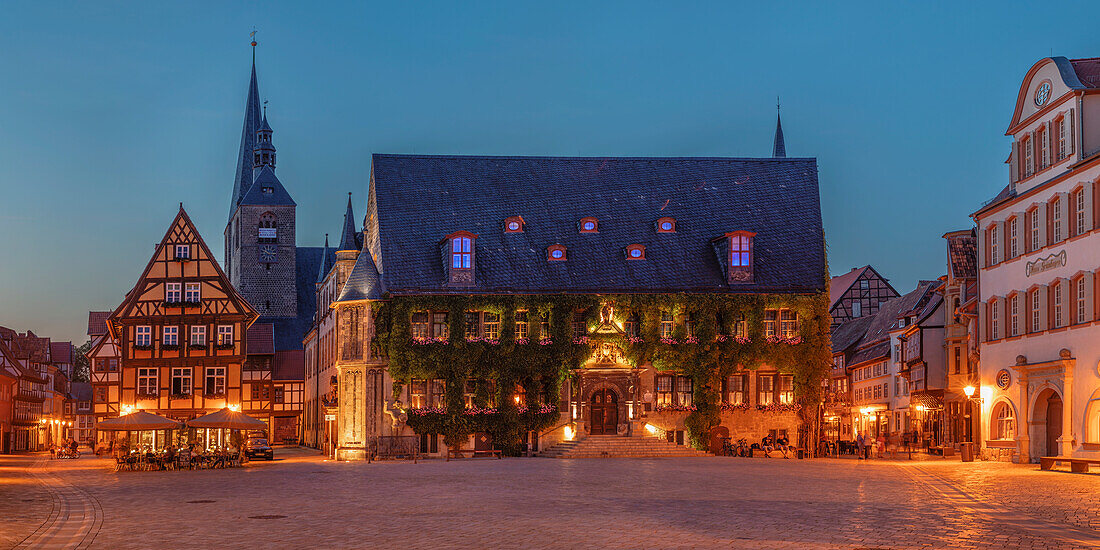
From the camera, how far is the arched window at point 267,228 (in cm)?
11119

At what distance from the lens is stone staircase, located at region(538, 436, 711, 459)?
51.8m

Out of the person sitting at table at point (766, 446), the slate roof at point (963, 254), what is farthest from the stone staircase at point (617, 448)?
the slate roof at point (963, 254)

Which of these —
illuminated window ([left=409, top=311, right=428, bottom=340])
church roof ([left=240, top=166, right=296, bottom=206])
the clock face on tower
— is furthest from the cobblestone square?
church roof ([left=240, top=166, right=296, bottom=206])

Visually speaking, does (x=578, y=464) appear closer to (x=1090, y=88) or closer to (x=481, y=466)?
(x=481, y=466)

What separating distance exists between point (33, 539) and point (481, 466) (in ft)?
83.4

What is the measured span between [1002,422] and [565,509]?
28686 millimetres

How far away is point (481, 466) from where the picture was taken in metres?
43.6

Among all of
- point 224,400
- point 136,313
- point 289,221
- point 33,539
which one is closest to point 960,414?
point 224,400

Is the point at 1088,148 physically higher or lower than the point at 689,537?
higher

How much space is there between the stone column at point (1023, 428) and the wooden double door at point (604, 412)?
17336 mm

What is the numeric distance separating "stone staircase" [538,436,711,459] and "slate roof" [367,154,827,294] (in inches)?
275

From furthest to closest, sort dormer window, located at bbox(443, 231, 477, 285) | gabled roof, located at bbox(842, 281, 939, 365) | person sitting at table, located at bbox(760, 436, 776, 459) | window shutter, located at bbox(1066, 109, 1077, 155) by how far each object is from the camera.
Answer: gabled roof, located at bbox(842, 281, 939, 365) → dormer window, located at bbox(443, 231, 477, 285) → person sitting at table, located at bbox(760, 436, 776, 459) → window shutter, located at bbox(1066, 109, 1077, 155)

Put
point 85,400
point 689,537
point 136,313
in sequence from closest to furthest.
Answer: point 689,537 < point 136,313 < point 85,400

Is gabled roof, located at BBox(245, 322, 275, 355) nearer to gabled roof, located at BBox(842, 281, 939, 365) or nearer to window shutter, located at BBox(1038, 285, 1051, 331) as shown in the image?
gabled roof, located at BBox(842, 281, 939, 365)
